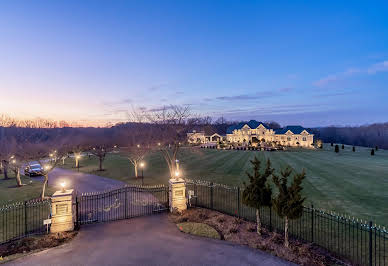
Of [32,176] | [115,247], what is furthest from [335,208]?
[32,176]

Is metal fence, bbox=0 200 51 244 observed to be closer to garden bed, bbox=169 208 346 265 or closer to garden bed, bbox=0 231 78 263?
garden bed, bbox=0 231 78 263

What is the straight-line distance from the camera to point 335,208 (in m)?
11.9

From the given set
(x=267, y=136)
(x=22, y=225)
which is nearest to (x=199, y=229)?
(x=22, y=225)

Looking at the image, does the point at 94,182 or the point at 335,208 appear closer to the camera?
the point at 335,208

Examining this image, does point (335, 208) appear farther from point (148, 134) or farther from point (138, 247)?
point (148, 134)

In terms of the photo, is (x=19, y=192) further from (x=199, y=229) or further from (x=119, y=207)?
(x=199, y=229)

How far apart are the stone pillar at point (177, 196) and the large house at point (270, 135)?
59161 millimetres

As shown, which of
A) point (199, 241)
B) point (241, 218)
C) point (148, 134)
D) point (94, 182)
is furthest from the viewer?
point (148, 134)

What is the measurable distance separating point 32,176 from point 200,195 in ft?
72.9

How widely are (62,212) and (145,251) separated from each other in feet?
15.1

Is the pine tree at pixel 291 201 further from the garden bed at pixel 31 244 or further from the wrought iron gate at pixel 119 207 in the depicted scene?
the garden bed at pixel 31 244

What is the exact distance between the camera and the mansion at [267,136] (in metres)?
69.2

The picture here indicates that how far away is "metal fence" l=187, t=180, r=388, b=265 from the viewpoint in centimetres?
695

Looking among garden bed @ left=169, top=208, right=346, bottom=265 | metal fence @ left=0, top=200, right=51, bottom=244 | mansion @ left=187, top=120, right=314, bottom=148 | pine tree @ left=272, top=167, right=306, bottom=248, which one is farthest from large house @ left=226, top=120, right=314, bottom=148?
metal fence @ left=0, top=200, right=51, bottom=244
